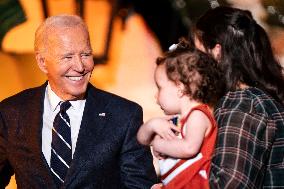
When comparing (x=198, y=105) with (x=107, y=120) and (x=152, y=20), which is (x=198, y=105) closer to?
(x=107, y=120)

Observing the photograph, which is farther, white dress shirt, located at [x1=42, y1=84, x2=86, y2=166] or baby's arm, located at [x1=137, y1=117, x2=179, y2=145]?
white dress shirt, located at [x1=42, y1=84, x2=86, y2=166]

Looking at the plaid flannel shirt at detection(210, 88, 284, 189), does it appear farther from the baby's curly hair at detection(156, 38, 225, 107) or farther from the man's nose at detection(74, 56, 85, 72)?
the man's nose at detection(74, 56, 85, 72)

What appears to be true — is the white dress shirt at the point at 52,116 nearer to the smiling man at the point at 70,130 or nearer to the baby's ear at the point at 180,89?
the smiling man at the point at 70,130

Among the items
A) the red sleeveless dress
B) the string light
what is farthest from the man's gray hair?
the string light

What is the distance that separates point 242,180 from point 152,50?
2.48 m

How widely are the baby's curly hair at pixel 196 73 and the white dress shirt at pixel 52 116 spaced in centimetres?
88

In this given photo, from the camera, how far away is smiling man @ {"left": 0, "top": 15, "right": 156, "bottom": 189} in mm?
2830

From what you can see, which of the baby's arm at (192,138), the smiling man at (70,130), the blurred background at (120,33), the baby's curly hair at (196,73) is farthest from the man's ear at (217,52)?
the blurred background at (120,33)

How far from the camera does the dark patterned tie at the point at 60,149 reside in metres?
2.83

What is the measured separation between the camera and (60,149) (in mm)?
2844

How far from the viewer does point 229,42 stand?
2.25 m

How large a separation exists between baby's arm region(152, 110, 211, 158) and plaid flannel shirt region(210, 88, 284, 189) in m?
0.07

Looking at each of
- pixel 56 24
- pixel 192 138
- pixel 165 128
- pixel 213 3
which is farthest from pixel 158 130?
pixel 213 3

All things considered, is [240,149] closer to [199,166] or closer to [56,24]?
[199,166]
